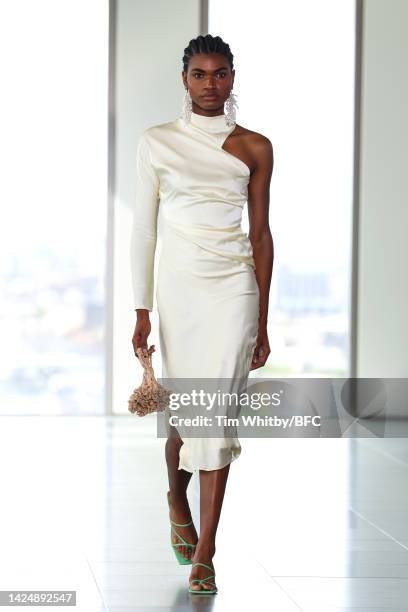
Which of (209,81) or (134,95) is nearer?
(209,81)

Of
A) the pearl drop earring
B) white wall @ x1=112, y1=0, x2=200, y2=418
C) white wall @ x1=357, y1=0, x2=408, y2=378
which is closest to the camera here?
the pearl drop earring

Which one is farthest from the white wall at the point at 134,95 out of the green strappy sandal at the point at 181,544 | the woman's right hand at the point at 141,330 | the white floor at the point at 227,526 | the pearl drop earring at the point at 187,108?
the pearl drop earring at the point at 187,108

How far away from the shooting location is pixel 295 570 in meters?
3.51

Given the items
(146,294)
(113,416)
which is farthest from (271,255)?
(113,416)

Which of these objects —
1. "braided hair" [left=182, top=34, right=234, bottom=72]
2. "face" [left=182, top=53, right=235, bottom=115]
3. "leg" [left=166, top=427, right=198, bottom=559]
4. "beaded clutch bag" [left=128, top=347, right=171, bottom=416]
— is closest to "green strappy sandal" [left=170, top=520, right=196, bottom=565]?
"leg" [left=166, top=427, right=198, bottom=559]

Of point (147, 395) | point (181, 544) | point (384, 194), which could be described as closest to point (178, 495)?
point (181, 544)

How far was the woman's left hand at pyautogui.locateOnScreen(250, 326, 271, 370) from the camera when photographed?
11.1 feet

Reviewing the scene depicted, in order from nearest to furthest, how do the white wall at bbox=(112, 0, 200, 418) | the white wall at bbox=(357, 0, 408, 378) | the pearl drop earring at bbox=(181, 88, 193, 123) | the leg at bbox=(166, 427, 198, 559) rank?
the pearl drop earring at bbox=(181, 88, 193, 123) → the leg at bbox=(166, 427, 198, 559) → the white wall at bbox=(112, 0, 200, 418) → the white wall at bbox=(357, 0, 408, 378)

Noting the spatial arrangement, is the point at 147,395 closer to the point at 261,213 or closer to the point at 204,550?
the point at 204,550

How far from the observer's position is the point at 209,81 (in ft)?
10.6

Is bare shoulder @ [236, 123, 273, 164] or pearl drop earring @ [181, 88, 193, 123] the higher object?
pearl drop earring @ [181, 88, 193, 123]

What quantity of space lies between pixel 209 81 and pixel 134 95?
403 cm

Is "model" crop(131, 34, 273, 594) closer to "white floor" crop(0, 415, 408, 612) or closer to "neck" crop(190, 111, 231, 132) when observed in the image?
"neck" crop(190, 111, 231, 132)

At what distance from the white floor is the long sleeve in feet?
2.61
